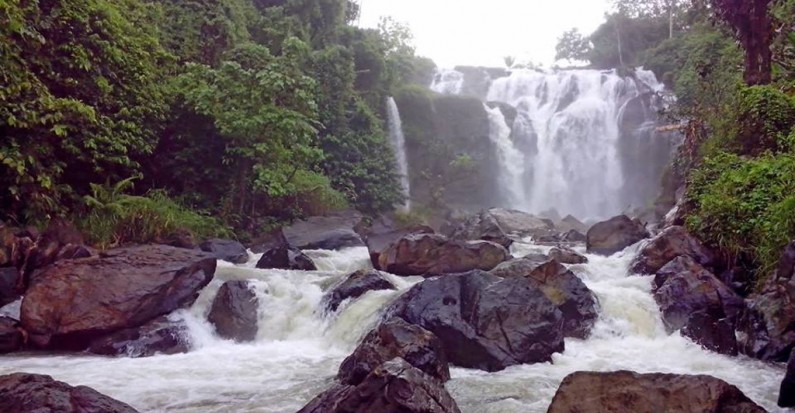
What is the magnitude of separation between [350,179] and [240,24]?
655 cm

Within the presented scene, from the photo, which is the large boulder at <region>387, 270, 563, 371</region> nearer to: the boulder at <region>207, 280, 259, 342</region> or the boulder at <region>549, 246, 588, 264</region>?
the boulder at <region>207, 280, 259, 342</region>

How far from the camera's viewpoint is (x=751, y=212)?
396 inches

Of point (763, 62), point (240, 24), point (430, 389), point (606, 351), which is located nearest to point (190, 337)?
point (430, 389)

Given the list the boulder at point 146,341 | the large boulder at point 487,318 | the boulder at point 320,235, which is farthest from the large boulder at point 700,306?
the boulder at point 320,235

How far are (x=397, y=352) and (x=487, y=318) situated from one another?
Answer: 188cm

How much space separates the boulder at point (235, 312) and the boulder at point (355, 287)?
3.91ft

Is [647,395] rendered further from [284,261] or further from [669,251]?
[284,261]

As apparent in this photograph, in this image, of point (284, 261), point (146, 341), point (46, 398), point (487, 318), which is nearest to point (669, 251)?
point (487, 318)

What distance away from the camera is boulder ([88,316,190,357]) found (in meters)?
7.95

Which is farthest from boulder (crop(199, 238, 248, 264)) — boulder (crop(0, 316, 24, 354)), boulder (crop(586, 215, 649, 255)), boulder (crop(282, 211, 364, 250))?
boulder (crop(586, 215, 649, 255))

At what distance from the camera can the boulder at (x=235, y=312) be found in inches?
353

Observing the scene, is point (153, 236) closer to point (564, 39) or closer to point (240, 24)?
point (240, 24)

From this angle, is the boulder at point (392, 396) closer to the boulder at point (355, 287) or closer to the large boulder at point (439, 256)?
the boulder at point (355, 287)

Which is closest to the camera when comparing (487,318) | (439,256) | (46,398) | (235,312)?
(46,398)
